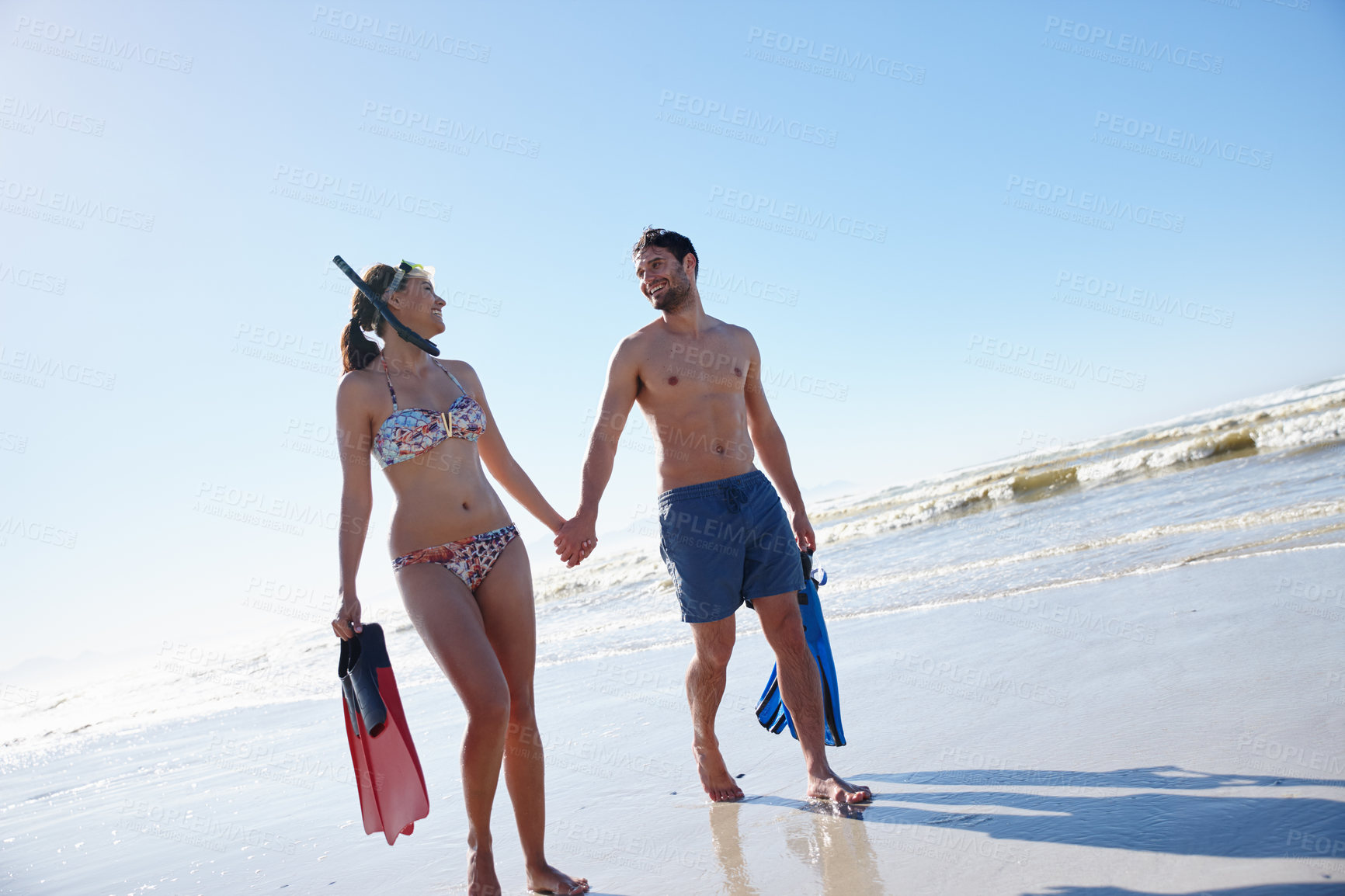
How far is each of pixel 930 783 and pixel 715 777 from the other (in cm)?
87

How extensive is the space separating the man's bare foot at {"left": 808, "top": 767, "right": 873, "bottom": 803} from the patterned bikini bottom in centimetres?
153

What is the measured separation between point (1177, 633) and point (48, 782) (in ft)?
27.4

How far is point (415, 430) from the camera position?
309cm

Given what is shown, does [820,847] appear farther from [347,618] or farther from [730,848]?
[347,618]

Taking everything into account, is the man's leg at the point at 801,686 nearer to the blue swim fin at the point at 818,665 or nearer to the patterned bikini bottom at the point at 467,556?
the blue swim fin at the point at 818,665

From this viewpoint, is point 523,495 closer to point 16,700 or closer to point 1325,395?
point 16,700

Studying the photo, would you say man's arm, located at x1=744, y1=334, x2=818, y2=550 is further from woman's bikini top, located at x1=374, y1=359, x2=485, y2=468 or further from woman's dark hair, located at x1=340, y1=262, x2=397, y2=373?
woman's dark hair, located at x1=340, y1=262, x2=397, y2=373

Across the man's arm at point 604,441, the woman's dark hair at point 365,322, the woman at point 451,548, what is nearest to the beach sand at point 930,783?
the woman at point 451,548

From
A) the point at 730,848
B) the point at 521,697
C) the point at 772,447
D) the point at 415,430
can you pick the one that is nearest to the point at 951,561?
the point at 772,447

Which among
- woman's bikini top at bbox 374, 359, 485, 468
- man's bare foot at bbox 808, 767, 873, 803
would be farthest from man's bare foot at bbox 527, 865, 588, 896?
woman's bikini top at bbox 374, 359, 485, 468

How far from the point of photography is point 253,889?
359 cm

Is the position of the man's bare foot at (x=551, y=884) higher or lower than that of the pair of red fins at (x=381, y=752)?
lower

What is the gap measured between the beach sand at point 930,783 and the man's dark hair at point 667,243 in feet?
7.82

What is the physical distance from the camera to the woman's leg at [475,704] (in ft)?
8.98
